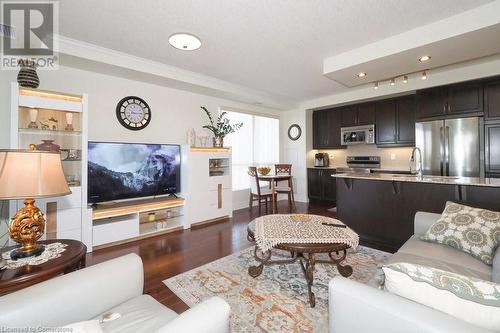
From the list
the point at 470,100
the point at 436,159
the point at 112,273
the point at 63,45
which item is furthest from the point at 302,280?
the point at 470,100

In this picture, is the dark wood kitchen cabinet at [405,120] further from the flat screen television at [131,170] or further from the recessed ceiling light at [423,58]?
the flat screen television at [131,170]

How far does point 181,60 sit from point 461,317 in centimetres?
370

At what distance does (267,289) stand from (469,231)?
1.65 m

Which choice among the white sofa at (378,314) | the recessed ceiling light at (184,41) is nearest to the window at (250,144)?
the recessed ceiling light at (184,41)

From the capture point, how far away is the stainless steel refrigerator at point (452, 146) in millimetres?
3580

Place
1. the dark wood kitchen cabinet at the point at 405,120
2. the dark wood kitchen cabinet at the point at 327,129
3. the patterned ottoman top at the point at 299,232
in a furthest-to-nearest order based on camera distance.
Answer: the dark wood kitchen cabinet at the point at 327,129
the dark wood kitchen cabinet at the point at 405,120
the patterned ottoman top at the point at 299,232

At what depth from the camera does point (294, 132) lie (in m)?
6.22

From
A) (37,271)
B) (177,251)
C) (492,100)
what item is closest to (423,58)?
(492,100)

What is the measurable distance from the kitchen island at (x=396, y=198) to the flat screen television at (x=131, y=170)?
8.96 ft

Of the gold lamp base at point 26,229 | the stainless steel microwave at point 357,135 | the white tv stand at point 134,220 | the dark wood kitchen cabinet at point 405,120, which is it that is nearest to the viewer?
the gold lamp base at point 26,229

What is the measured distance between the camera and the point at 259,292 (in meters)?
1.99

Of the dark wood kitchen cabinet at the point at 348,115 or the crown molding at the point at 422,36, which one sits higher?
the crown molding at the point at 422,36

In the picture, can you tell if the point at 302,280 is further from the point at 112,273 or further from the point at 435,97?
the point at 435,97

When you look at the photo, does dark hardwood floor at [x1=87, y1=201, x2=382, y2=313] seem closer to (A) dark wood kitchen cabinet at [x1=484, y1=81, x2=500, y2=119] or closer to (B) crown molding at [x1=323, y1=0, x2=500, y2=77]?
(B) crown molding at [x1=323, y1=0, x2=500, y2=77]
